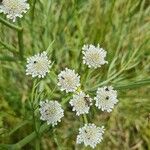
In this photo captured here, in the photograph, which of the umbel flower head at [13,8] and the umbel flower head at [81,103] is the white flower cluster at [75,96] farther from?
the umbel flower head at [13,8]

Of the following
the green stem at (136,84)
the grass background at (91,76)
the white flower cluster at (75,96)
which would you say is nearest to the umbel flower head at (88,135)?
the white flower cluster at (75,96)

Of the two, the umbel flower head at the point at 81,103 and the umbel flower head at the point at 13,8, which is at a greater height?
the umbel flower head at the point at 13,8

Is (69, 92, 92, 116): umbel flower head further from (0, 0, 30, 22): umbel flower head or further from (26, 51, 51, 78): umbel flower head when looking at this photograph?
(0, 0, 30, 22): umbel flower head

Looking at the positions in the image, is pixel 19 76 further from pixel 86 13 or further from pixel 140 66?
pixel 140 66

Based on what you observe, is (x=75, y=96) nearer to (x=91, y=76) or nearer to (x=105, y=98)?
(x=105, y=98)

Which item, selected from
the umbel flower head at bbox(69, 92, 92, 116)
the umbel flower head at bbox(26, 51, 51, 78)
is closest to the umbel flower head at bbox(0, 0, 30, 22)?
the umbel flower head at bbox(26, 51, 51, 78)
